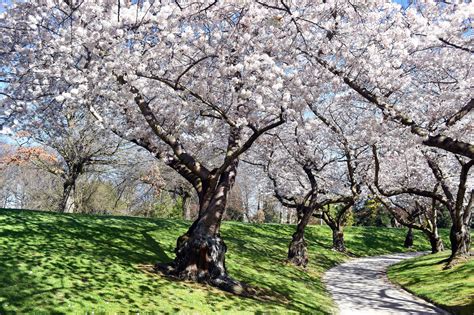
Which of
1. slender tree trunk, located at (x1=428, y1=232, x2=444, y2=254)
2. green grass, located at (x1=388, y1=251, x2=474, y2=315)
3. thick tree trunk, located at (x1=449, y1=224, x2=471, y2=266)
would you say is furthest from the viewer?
slender tree trunk, located at (x1=428, y1=232, x2=444, y2=254)

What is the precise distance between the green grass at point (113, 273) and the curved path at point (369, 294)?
607 mm

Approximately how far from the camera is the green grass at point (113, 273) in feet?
27.7

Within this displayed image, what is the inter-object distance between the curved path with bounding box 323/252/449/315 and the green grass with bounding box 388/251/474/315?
1.15 ft

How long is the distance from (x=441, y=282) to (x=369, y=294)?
2.80m

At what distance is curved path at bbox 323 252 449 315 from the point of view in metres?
11.6

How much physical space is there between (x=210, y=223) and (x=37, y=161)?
1862 cm

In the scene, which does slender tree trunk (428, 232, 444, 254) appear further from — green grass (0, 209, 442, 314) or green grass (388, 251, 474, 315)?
green grass (0, 209, 442, 314)

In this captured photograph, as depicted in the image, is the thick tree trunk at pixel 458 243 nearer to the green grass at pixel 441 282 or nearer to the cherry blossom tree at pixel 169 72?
the green grass at pixel 441 282

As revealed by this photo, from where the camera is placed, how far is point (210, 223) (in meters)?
11.7

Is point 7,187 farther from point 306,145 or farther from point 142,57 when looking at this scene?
point 142,57

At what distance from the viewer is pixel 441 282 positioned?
14773 millimetres

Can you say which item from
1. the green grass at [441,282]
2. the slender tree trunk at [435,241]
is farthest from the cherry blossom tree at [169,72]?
the slender tree trunk at [435,241]

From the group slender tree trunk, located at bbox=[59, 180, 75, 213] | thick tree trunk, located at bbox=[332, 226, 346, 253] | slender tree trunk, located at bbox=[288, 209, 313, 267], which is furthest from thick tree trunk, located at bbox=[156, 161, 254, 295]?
thick tree trunk, located at bbox=[332, 226, 346, 253]

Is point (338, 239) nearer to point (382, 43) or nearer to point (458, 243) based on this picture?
point (458, 243)
